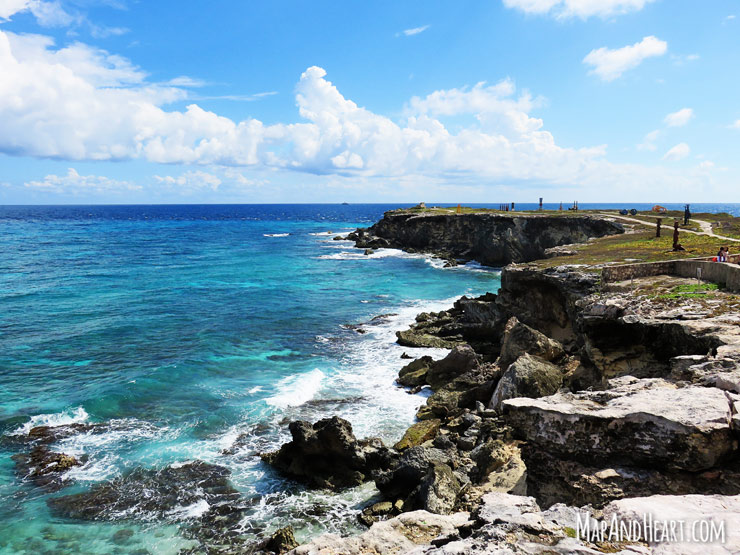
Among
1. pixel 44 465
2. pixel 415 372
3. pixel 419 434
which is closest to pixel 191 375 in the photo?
pixel 44 465

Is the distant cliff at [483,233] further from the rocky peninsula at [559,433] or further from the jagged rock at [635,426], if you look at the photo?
the jagged rock at [635,426]

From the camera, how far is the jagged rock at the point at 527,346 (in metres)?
23.7

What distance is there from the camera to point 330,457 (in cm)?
1852

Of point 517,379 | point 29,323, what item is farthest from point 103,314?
point 517,379

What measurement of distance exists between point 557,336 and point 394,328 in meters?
13.1

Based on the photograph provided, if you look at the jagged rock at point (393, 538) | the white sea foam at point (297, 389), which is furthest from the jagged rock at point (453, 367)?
the jagged rock at point (393, 538)

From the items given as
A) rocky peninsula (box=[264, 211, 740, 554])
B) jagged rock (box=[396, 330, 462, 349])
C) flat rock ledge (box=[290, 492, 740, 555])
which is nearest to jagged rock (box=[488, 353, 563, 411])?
rocky peninsula (box=[264, 211, 740, 554])

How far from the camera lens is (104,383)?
26766 millimetres

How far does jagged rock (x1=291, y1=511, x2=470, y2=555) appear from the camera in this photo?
8.59m

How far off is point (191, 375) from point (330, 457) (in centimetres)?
1348

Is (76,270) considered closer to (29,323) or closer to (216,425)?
(29,323)

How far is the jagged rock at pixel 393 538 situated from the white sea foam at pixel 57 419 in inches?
743

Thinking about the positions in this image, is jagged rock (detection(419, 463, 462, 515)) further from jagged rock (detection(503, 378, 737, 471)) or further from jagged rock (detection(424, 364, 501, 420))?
jagged rock (detection(424, 364, 501, 420))

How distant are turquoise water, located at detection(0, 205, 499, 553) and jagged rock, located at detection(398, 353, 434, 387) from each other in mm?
844
